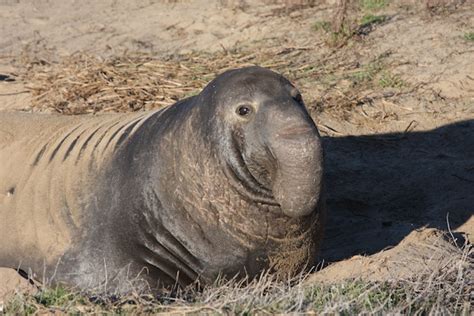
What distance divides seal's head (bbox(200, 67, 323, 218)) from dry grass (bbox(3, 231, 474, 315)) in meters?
0.44

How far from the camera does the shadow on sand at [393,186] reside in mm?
6910

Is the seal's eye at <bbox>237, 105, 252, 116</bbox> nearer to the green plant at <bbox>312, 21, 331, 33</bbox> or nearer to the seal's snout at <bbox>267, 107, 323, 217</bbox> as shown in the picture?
the seal's snout at <bbox>267, 107, 323, 217</bbox>

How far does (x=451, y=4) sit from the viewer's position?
10367 millimetres

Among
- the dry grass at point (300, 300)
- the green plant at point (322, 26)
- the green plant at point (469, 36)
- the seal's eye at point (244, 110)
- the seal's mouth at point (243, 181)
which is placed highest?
the seal's eye at point (244, 110)

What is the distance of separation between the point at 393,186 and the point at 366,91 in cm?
133

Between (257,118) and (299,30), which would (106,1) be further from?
(257,118)

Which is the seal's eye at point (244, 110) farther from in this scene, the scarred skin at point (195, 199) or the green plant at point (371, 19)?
the green plant at point (371, 19)

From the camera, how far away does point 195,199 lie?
18.3 ft

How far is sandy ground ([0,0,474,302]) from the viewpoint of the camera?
7.05m

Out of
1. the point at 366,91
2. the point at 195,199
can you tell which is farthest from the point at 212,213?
the point at 366,91

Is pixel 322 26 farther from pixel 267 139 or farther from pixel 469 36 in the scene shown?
pixel 267 139

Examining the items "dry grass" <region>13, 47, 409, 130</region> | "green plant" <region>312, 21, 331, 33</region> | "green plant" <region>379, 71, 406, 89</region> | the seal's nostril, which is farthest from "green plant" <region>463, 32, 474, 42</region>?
the seal's nostril

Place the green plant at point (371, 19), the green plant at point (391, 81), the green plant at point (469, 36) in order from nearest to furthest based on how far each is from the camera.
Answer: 1. the green plant at point (391, 81)
2. the green plant at point (469, 36)
3. the green plant at point (371, 19)

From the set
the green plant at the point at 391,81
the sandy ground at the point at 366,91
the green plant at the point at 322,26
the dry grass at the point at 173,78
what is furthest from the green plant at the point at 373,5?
the green plant at the point at 391,81
